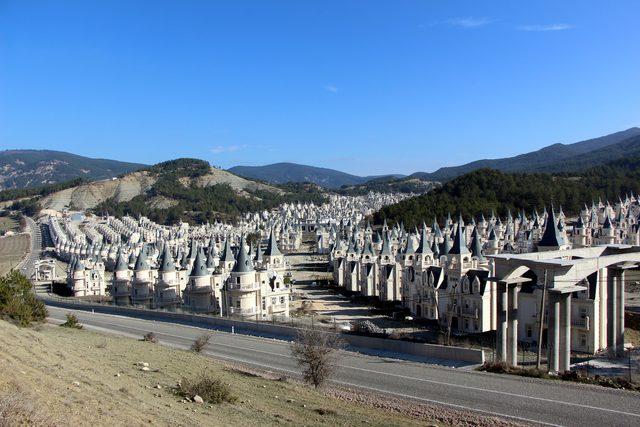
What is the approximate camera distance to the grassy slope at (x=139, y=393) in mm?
9516

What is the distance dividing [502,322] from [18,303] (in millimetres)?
18408

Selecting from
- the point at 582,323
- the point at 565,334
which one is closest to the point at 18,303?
the point at 565,334

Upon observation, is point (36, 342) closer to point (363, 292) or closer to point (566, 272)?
point (566, 272)

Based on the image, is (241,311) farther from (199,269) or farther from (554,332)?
(554,332)

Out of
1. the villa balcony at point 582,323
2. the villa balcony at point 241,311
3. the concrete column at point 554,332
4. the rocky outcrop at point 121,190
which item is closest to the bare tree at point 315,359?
the concrete column at point 554,332

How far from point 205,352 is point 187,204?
421 feet

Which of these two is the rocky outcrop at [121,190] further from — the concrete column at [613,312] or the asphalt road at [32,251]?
the concrete column at [613,312]

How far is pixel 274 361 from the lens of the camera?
20812mm

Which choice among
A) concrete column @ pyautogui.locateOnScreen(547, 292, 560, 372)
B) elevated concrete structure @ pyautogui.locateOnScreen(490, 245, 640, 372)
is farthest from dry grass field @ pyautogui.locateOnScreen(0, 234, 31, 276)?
concrete column @ pyautogui.locateOnScreen(547, 292, 560, 372)

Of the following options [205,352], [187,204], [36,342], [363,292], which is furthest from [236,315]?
[187,204]

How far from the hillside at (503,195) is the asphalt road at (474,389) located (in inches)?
2450

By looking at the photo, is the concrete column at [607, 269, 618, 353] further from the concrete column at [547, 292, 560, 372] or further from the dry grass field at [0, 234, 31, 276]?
the dry grass field at [0, 234, 31, 276]

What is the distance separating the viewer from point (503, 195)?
96.2 m

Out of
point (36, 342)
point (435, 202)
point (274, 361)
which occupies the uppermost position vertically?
point (435, 202)
